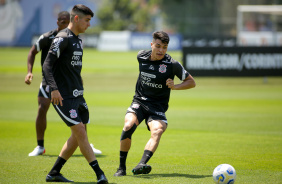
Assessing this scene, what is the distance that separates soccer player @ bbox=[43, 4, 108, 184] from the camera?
6.32 m

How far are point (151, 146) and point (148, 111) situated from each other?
62 centimetres

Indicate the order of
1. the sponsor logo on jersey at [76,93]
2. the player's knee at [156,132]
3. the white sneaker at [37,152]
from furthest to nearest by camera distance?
the white sneaker at [37,152], the player's knee at [156,132], the sponsor logo on jersey at [76,93]

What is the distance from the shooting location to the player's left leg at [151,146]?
6.77 m

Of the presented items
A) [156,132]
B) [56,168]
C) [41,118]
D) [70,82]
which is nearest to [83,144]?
[56,168]

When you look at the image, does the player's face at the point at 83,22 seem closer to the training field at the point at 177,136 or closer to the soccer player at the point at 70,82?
the soccer player at the point at 70,82

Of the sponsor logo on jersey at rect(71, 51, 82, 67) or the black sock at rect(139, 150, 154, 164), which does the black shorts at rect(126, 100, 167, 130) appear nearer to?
the black sock at rect(139, 150, 154, 164)

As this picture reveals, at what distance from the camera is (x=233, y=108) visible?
16469mm

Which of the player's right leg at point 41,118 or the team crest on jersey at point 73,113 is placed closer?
the team crest on jersey at point 73,113

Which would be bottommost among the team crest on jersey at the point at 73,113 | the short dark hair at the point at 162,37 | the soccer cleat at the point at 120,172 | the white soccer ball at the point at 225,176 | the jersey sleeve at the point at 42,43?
the soccer cleat at the point at 120,172

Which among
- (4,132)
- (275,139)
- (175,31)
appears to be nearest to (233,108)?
(275,139)

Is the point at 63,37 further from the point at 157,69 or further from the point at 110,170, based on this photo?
the point at 110,170

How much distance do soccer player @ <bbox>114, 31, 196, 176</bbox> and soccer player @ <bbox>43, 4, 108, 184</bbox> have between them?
86cm

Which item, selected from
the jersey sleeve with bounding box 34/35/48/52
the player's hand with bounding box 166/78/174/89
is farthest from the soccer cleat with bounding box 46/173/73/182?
the jersey sleeve with bounding box 34/35/48/52

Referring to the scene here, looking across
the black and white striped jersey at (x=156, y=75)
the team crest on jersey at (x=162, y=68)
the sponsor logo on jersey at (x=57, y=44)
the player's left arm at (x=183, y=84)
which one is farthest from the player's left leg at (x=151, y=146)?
the sponsor logo on jersey at (x=57, y=44)
